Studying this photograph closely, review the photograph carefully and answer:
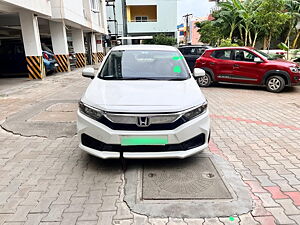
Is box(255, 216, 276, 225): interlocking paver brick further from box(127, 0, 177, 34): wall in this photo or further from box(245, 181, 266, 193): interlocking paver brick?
box(127, 0, 177, 34): wall

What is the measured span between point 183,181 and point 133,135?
87 centimetres

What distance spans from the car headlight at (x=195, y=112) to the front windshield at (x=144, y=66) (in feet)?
2.79

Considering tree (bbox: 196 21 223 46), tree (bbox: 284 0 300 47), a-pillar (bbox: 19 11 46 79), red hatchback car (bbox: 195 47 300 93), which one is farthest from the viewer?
tree (bbox: 196 21 223 46)

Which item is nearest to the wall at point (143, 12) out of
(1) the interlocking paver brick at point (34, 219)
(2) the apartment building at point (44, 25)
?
(2) the apartment building at point (44, 25)

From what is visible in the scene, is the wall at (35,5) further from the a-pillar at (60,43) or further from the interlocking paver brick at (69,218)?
the interlocking paver brick at (69,218)

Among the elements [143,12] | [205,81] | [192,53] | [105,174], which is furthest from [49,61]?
[143,12]

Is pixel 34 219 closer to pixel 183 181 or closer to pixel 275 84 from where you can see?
pixel 183 181

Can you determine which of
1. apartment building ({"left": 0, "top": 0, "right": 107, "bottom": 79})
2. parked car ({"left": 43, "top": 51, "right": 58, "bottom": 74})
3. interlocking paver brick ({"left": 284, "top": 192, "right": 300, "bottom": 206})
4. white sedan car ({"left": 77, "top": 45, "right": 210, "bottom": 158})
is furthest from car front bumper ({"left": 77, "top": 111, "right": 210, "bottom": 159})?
parked car ({"left": 43, "top": 51, "right": 58, "bottom": 74})

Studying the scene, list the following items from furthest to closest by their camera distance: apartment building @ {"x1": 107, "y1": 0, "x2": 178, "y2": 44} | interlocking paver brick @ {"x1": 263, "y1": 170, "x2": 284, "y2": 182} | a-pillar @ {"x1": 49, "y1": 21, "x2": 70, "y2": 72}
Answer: apartment building @ {"x1": 107, "y1": 0, "x2": 178, "y2": 44} < a-pillar @ {"x1": 49, "y1": 21, "x2": 70, "y2": 72} < interlocking paver brick @ {"x1": 263, "y1": 170, "x2": 284, "y2": 182}

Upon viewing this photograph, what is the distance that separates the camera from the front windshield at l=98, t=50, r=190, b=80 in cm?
405

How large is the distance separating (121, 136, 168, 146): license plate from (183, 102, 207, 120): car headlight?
1.33 ft

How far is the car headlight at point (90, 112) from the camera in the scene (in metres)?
3.11

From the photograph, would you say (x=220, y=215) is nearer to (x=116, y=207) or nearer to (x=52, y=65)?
(x=116, y=207)

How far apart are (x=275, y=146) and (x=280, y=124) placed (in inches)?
54.4
